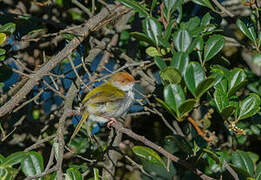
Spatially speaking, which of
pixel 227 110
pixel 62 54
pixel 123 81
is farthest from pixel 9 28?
pixel 227 110

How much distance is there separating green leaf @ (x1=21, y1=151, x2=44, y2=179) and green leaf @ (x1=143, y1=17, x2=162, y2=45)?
75cm

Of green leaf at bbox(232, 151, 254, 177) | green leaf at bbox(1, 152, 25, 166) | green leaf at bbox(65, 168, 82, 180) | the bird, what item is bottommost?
the bird

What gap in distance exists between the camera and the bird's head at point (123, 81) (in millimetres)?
2414

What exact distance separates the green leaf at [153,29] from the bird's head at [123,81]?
841 millimetres

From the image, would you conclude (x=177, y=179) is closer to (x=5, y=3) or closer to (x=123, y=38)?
(x=123, y=38)

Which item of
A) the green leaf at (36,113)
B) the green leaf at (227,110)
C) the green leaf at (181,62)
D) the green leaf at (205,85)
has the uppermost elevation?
the green leaf at (181,62)

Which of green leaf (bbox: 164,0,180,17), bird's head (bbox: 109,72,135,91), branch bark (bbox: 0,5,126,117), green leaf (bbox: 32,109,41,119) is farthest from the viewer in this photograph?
green leaf (bbox: 32,109,41,119)

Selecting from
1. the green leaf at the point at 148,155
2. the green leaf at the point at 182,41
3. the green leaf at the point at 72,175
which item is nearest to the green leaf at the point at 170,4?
the green leaf at the point at 182,41

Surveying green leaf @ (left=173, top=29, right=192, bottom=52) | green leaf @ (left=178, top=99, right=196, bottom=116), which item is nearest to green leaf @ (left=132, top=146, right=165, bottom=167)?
green leaf @ (left=178, top=99, right=196, bottom=116)

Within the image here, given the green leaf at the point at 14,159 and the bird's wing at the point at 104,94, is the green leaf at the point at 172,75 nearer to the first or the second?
the green leaf at the point at 14,159

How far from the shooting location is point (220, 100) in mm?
1437

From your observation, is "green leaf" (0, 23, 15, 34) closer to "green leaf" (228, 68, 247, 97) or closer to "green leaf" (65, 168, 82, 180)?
"green leaf" (65, 168, 82, 180)

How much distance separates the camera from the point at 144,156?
160 cm

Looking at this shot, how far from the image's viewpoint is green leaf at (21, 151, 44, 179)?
1482 millimetres
